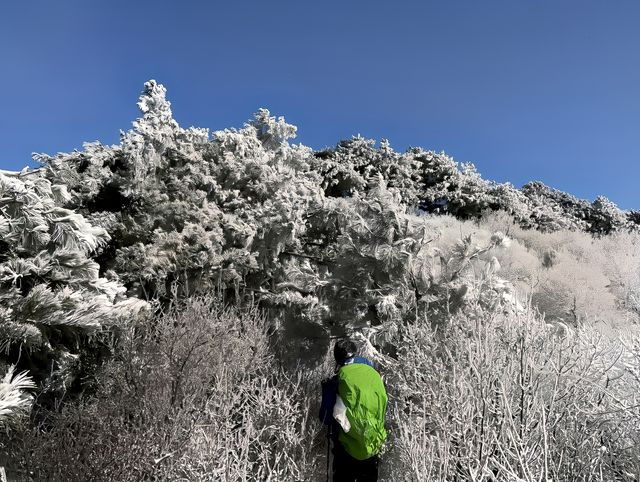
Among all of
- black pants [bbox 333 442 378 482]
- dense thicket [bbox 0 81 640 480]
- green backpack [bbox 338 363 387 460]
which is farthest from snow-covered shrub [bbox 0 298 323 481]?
green backpack [bbox 338 363 387 460]

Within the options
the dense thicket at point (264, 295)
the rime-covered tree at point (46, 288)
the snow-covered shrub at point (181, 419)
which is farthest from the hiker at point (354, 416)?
the rime-covered tree at point (46, 288)

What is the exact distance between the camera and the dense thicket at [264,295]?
14.8ft

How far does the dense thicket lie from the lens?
4499 millimetres

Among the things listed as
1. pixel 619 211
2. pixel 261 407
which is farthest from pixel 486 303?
pixel 619 211

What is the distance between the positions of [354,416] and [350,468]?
594 millimetres

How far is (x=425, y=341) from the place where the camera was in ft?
22.0

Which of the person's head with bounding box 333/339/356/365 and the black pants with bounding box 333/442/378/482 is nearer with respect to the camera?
the black pants with bounding box 333/442/378/482

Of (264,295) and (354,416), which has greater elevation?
(264,295)

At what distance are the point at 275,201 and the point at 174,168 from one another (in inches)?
89.5

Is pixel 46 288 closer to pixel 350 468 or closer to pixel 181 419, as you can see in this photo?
pixel 181 419

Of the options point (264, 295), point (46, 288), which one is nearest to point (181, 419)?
point (46, 288)

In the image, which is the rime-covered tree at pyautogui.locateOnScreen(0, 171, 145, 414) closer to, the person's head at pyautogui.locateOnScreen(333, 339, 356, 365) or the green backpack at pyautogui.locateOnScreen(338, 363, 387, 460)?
the person's head at pyautogui.locateOnScreen(333, 339, 356, 365)

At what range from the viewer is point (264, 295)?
31.0 feet

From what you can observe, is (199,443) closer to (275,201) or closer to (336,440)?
(336,440)
